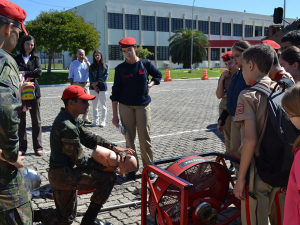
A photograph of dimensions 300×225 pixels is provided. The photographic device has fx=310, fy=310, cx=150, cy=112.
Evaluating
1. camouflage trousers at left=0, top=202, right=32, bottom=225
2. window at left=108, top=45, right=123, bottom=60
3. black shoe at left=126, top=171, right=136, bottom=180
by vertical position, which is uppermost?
window at left=108, top=45, right=123, bottom=60

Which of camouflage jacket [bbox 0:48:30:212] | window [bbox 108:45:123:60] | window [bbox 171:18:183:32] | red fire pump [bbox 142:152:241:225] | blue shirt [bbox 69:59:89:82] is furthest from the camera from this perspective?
window [bbox 171:18:183:32]

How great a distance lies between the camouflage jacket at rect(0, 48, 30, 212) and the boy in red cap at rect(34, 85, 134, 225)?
101 cm

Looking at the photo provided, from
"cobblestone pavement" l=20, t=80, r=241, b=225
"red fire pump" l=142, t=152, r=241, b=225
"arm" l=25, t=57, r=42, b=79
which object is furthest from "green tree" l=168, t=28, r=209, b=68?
"red fire pump" l=142, t=152, r=241, b=225

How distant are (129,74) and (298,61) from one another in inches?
98.0

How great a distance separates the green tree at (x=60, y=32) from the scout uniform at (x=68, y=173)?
96.4ft

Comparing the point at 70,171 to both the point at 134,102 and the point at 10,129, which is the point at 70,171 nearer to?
the point at 10,129

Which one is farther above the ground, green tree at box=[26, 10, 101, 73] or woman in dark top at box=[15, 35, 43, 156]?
green tree at box=[26, 10, 101, 73]

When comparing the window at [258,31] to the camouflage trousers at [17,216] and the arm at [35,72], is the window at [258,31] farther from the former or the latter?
the camouflage trousers at [17,216]

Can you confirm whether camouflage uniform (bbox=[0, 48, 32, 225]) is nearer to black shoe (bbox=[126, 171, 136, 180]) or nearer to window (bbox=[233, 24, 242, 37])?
black shoe (bbox=[126, 171, 136, 180])

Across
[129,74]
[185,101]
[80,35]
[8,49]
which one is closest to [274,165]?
[8,49]

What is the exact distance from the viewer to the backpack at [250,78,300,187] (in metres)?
2.30

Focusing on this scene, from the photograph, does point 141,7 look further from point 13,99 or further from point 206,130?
point 13,99

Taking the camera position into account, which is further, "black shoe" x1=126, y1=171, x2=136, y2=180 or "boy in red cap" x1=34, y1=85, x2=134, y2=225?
"black shoe" x1=126, y1=171, x2=136, y2=180

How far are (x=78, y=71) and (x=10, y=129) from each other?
731 centimetres
